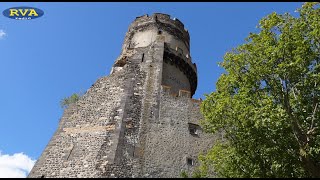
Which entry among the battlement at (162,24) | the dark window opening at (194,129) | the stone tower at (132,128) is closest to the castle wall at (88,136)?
the stone tower at (132,128)

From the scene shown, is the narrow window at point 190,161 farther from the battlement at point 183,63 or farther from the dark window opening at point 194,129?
the battlement at point 183,63

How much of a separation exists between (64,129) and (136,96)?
4.16 meters

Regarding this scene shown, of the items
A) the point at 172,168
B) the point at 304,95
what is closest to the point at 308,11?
the point at 304,95

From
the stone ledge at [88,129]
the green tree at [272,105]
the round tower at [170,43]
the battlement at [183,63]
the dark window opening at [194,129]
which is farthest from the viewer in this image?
the battlement at [183,63]

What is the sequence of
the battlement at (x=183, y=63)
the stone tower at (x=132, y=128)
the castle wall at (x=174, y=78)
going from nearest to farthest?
the stone tower at (x=132, y=128) → the castle wall at (x=174, y=78) → the battlement at (x=183, y=63)

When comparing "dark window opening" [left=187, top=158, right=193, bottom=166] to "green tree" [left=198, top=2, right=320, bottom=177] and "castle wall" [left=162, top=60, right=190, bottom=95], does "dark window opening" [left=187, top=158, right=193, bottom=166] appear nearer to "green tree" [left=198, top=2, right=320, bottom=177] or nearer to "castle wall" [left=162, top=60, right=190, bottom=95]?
"green tree" [left=198, top=2, right=320, bottom=177]

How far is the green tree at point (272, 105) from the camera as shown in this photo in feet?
45.7

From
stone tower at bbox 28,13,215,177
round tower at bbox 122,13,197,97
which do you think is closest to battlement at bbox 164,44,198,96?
round tower at bbox 122,13,197,97

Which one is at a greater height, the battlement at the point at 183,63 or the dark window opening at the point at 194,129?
the battlement at the point at 183,63

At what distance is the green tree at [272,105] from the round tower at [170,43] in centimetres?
767

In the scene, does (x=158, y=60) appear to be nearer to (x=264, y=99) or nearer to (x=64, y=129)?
(x=64, y=129)

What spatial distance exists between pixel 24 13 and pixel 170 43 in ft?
35.1

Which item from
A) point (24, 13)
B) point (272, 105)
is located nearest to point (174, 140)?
point (272, 105)

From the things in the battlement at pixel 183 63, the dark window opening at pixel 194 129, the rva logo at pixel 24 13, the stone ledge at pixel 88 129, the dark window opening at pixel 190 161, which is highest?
the battlement at pixel 183 63
